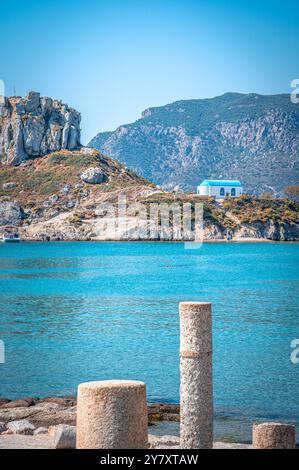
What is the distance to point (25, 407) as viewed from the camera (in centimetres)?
1789

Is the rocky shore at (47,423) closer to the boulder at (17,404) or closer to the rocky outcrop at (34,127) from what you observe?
the boulder at (17,404)

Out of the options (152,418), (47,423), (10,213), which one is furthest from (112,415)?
(10,213)

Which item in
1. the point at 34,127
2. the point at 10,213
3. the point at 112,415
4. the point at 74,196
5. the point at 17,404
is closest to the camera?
the point at 112,415

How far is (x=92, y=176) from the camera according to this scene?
17662 centimetres

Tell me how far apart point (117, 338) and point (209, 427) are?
22.0 meters

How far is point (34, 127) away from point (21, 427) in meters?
170

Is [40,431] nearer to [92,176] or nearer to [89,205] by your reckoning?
[89,205]

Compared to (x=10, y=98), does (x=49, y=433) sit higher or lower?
lower

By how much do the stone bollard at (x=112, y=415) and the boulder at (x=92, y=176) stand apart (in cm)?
16930

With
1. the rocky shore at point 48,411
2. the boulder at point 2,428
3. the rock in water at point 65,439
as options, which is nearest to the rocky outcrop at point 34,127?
the rocky shore at point 48,411
